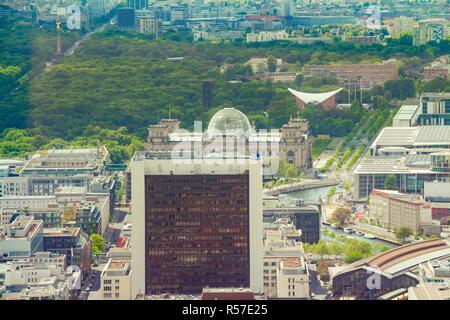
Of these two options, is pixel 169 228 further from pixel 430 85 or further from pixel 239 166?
pixel 430 85

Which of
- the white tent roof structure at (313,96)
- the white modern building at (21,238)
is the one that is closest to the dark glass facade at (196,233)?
the white modern building at (21,238)

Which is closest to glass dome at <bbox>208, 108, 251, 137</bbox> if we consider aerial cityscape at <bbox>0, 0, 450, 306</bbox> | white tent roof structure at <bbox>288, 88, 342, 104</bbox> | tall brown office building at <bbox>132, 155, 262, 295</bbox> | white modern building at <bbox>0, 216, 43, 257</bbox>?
aerial cityscape at <bbox>0, 0, 450, 306</bbox>

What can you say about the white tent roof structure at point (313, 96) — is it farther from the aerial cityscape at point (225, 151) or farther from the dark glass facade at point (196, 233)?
the dark glass facade at point (196, 233)

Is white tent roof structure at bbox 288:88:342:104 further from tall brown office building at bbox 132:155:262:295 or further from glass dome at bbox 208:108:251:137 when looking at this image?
tall brown office building at bbox 132:155:262:295

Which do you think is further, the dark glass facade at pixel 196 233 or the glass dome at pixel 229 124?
the glass dome at pixel 229 124

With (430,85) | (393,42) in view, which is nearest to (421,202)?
(430,85)

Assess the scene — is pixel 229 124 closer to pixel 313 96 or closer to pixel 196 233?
pixel 313 96

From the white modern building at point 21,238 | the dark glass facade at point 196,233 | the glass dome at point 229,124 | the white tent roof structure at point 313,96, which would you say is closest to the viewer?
the dark glass facade at point 196,233

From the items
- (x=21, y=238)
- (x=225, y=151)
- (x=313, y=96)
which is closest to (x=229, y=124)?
(x=225, y=151)
